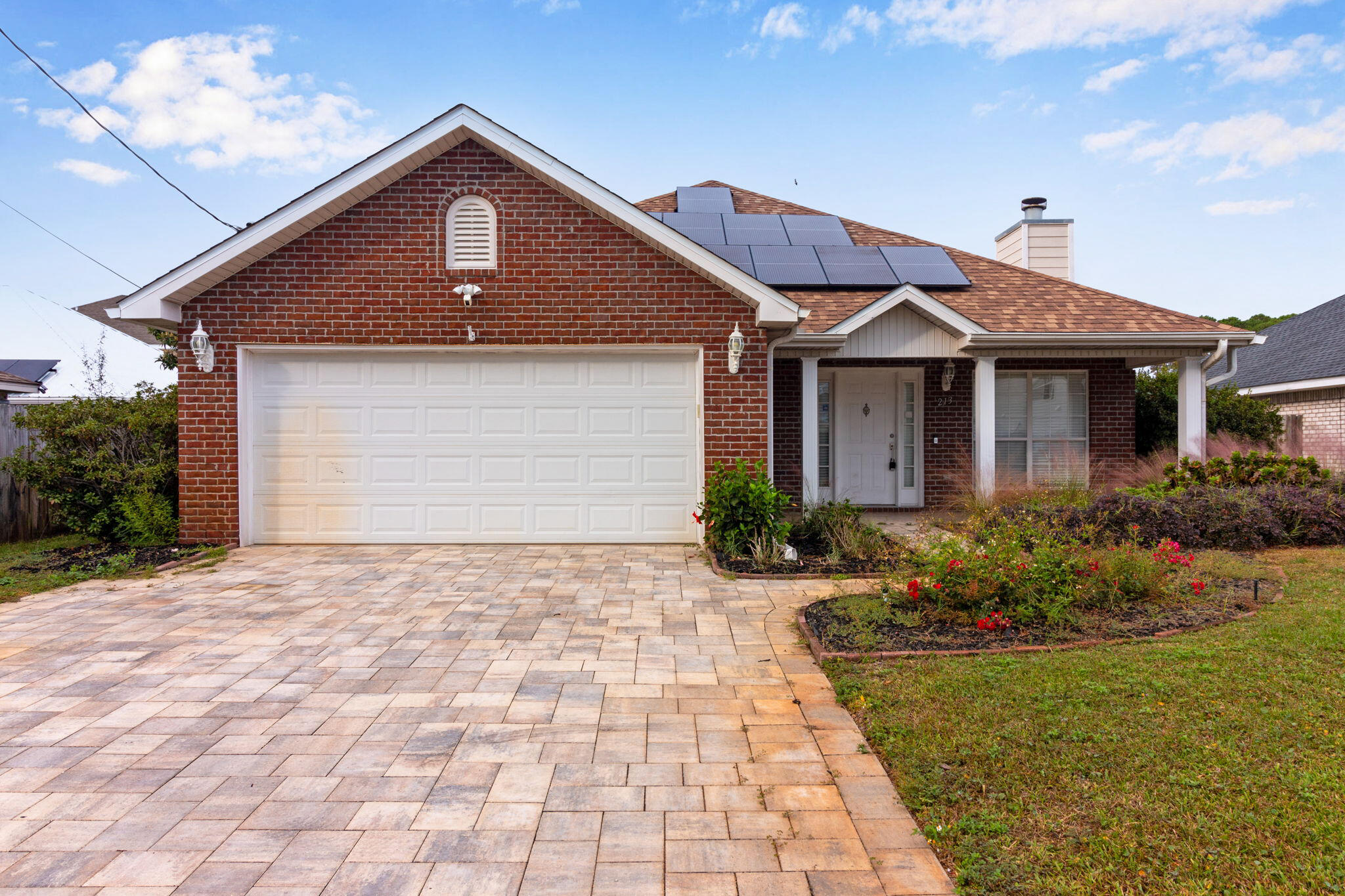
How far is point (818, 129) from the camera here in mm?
15992

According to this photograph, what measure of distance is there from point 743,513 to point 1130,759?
5.22m

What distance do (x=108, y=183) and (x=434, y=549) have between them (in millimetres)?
12608

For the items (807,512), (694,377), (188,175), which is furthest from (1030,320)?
(188,175)

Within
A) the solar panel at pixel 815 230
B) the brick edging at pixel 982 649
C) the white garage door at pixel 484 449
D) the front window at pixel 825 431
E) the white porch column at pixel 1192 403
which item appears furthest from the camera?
the solar panel at pixel 815 230

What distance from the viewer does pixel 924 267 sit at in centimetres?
1247

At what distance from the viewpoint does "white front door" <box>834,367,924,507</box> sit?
12.5 metres

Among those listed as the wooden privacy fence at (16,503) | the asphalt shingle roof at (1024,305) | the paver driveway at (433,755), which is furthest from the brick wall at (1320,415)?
the wooden privacy fence at (16,503)

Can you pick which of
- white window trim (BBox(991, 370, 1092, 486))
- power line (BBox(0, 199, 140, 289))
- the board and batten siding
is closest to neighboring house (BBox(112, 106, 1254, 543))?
the board and batten siding

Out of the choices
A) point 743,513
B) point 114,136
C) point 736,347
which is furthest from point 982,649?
point 114,136

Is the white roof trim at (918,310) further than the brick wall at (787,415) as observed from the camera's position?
No

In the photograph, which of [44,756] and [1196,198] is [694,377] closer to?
[44,756]

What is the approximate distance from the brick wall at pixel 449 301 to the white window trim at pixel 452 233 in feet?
0.21

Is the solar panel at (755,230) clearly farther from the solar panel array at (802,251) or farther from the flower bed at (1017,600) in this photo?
the flower bed at (1017,600)

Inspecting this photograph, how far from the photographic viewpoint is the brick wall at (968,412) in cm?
1234
